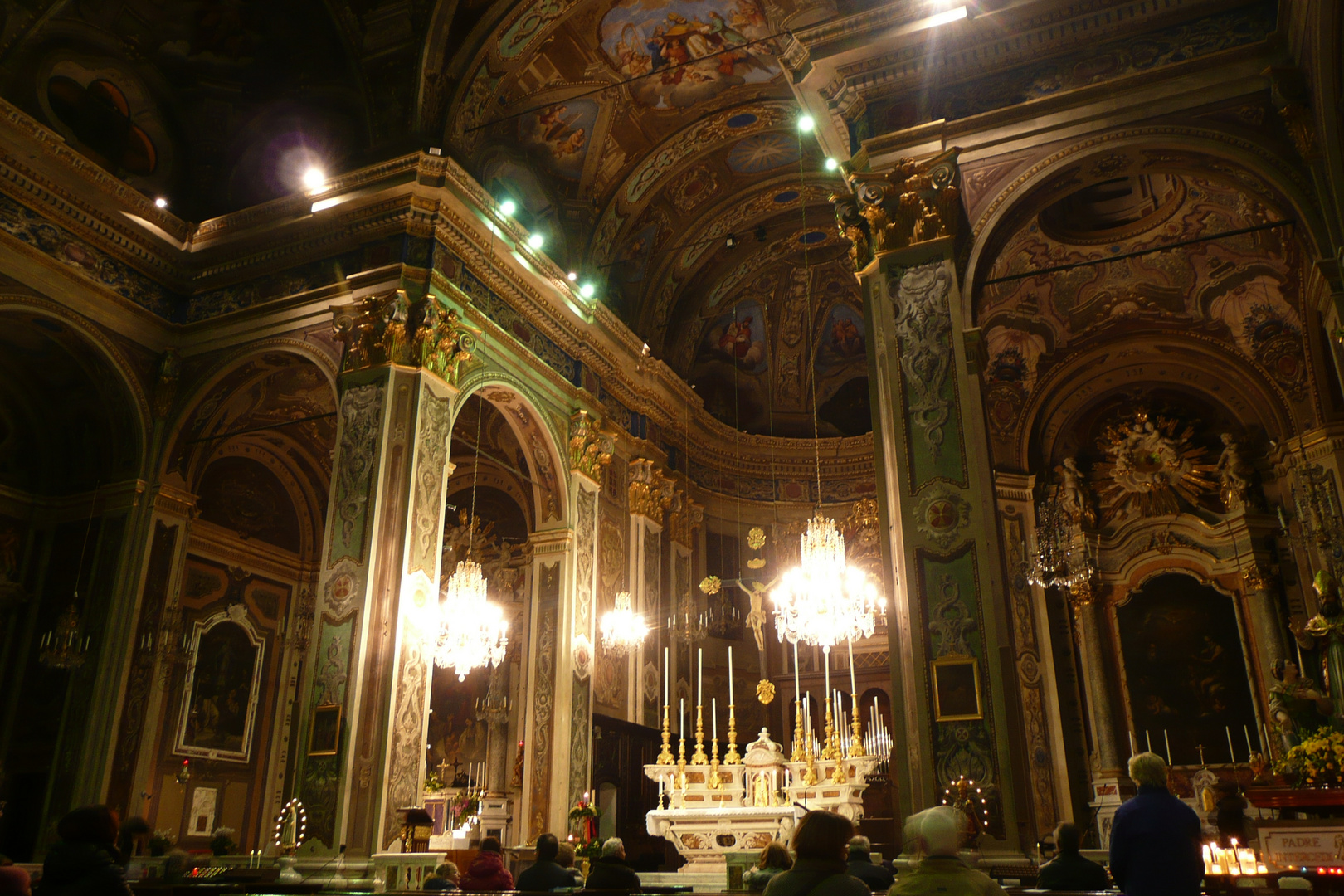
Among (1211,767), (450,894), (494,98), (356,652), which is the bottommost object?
(450,894)

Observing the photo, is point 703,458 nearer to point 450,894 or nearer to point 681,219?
point 681,219

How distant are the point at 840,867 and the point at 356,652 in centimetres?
808

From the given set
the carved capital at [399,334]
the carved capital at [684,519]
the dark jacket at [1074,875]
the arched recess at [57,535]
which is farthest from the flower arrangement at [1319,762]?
the arched recess at [57,535]

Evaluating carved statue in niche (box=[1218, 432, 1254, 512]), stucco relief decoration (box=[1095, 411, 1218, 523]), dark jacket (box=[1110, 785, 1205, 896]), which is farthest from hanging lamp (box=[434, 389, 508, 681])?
carved statue in niche (box=[1218, 432, 1254, 512])

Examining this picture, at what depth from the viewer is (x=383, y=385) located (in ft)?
35.7

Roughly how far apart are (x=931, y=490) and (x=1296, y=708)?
524cm

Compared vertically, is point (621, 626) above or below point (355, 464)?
below

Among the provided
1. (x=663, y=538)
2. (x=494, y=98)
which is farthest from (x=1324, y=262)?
(x=663, y=538)

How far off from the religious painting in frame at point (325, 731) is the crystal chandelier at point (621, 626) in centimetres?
481

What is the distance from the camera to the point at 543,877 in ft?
19.0

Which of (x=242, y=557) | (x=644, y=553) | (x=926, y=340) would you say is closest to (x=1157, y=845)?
(x=926, y=340)

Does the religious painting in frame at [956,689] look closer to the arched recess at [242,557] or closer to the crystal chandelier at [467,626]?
the crystal chandelier at [467,626]

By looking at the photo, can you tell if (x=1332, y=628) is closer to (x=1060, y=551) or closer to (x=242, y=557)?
(x=1060, y=551)

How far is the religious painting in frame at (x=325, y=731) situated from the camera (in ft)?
31.8
